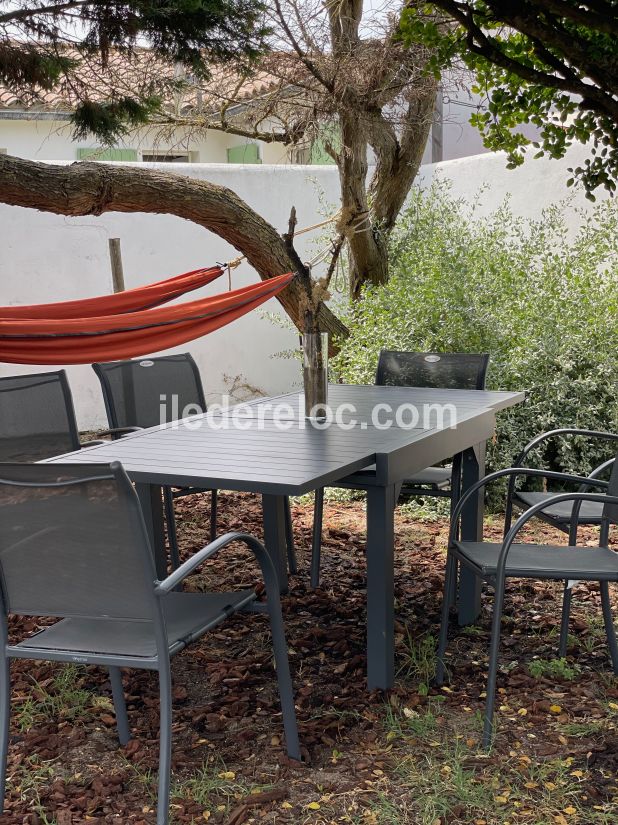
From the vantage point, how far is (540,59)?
5.89 feet

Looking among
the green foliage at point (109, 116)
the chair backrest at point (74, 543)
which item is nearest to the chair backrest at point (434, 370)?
the green foliage at point (109, 116)

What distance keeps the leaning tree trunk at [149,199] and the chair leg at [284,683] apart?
1.55m

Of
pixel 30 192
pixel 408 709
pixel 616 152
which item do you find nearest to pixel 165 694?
pixel 408 709

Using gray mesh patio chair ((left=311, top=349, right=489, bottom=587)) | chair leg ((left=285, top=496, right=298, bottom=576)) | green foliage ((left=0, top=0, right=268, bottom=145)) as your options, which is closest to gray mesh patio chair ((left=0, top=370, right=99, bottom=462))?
chair leg ((left=285, top=496, right=298, bottom=576))

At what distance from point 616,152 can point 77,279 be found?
17.3 feet

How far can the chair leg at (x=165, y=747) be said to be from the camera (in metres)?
1.82

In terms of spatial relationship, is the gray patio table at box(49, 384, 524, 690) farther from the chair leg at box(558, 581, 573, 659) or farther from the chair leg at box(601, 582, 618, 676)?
the chair leg at box(601, 582, 618, 676)

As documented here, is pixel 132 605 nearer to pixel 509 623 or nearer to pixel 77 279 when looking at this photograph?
pixel 509 623

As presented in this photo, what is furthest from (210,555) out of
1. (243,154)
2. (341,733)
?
(243,154)

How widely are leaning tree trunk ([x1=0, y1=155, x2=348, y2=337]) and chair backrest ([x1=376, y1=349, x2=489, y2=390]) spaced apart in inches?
14.8

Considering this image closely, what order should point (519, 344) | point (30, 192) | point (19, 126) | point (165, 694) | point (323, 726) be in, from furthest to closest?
point (19, 126), point (519, 344), point (30, 192), point (323, 726), point (165, 694)

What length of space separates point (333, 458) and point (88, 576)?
75 cm

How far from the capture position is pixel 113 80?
480 centimetres

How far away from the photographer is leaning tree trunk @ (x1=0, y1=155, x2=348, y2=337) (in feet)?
13.9
